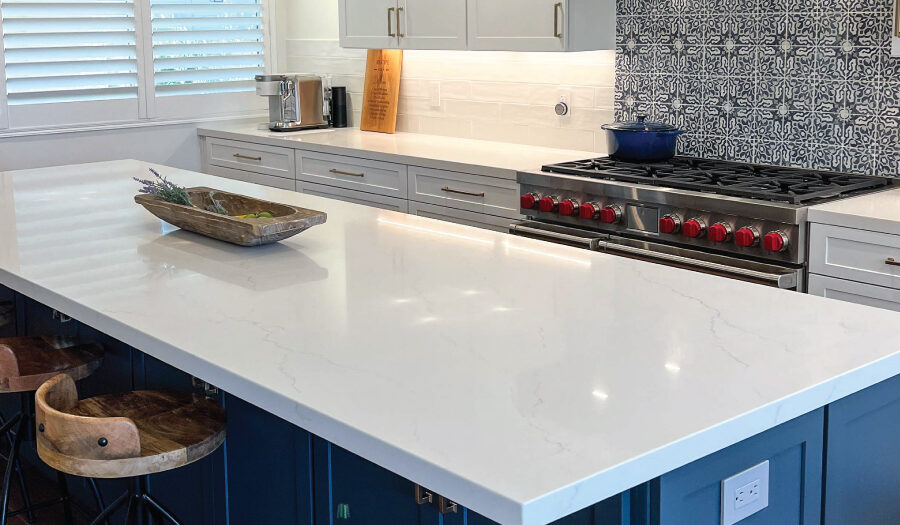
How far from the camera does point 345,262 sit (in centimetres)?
257

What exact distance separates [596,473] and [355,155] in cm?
369

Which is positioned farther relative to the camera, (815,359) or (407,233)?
(407,233)

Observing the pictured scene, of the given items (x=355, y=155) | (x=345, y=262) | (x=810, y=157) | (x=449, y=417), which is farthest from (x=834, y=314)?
(x=355, y=155)

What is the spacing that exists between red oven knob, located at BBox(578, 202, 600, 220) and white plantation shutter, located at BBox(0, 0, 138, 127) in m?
3.00

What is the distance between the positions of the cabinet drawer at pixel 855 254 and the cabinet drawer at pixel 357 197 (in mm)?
2038

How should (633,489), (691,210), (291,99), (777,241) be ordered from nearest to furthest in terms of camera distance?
1. (633,489)
2. (777,241)
3. (691,210)
4. (291,99)

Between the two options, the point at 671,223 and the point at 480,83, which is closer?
the point at 671,223

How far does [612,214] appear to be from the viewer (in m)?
3.65

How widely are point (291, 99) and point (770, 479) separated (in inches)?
172

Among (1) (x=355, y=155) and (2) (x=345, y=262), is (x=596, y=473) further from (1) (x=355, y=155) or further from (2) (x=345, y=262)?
(1) (x=355, y=155)

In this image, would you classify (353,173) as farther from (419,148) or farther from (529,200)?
(529,200)

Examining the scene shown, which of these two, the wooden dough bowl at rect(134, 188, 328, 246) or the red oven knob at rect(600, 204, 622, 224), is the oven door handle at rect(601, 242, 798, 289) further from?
the wooden dough bowl at rect(134, 188, 328, 246)

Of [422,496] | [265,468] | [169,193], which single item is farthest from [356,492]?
[169,193]

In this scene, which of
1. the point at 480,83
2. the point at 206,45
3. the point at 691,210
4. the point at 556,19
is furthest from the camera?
the point at 206,45
